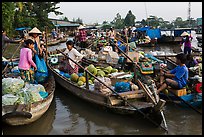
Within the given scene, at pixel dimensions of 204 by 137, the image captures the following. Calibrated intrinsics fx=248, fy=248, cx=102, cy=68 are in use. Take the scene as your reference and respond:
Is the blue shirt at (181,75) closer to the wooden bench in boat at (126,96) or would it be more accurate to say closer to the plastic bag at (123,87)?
the wooden bench in boat at (126,96)

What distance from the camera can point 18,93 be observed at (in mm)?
5066

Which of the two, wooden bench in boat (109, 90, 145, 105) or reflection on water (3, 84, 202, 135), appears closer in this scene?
reflection on water (3, 84, 202, 135)

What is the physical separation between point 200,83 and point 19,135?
416 centimetres

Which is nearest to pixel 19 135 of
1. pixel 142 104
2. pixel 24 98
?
pixel 24 98

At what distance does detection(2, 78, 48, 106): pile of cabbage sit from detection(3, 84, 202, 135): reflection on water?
588 millimetres

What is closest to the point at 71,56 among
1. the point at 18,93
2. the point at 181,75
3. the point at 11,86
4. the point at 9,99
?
the point at 11,86

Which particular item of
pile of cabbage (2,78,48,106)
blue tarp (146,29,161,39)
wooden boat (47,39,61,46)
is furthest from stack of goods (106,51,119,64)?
wooden boat (47,39,61,46)

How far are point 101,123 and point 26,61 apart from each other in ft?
7.64

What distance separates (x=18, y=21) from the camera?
2956 centimetres

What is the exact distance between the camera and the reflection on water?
195 inches

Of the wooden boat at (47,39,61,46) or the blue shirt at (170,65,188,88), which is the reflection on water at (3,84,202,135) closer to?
the blue shirt at (170,65,188,88)

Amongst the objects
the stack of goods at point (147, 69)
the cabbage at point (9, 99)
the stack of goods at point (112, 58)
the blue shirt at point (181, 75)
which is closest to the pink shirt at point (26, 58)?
the cabbage at point (9, 99)

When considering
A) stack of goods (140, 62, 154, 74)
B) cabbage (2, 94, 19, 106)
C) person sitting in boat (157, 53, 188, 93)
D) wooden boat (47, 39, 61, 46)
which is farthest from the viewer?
wooden boat (47, 39, 61, 46)

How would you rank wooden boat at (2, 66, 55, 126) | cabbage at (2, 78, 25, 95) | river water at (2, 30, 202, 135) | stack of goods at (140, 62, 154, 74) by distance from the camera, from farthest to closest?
stack of goods at (140, 62, 154, 74) < cabbage at (2, 78, 25, 95) < river water at (2, 30, 202, 135) < wooden boat at (2, 66, 55, 126)
